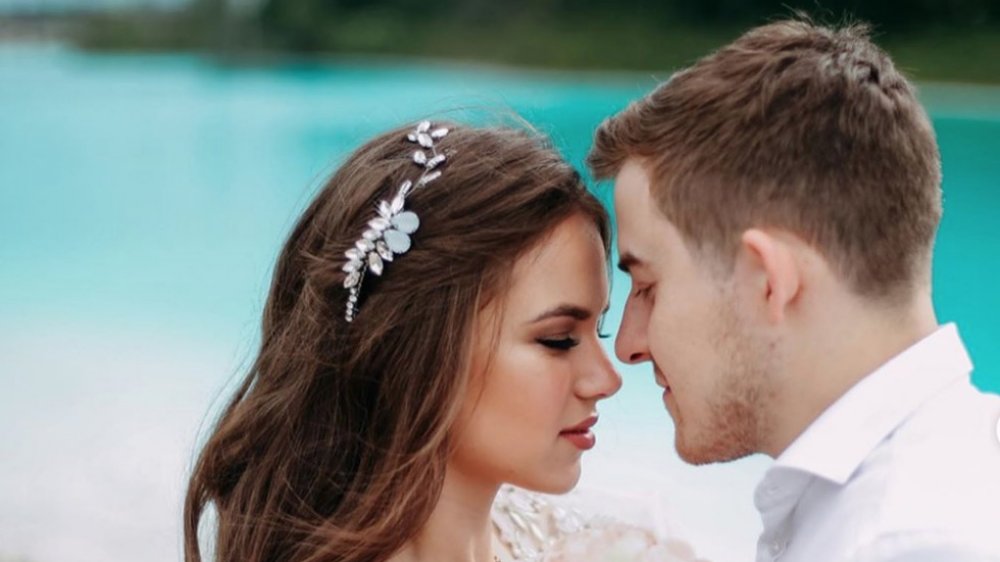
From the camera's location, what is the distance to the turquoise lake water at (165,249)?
267 inches

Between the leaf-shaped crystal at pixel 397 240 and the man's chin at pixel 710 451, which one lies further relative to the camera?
the leaf-shaped crystal at pixel 397 240

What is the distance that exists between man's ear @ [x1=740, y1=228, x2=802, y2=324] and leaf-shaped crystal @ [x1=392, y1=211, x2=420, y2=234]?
69cm

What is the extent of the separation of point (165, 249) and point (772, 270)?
38.3ft

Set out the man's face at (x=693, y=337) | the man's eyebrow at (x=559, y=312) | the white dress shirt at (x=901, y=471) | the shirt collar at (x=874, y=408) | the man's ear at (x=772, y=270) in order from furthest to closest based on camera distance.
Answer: the man's eyebrow at (x=559, y=312), the man's face at (x=693, y=337), the man's ear at (x=772, y=270), the shirt collar at (x=874, y=408), the white dress shirt at (x=901, y=471)

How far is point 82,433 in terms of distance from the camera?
25.8 feet

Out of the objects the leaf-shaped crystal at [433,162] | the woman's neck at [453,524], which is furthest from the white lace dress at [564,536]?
the leaf-shaped crystal at [433,162]

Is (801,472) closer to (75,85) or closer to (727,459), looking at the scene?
(727,459)

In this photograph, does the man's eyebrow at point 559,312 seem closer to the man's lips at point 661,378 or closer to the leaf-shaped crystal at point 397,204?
the man's lips at point 661,378

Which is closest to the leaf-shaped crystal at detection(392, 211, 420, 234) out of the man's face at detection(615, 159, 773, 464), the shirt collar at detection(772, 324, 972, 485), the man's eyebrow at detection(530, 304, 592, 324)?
the man's eyebrow at detection(530, 304, 592, 324)

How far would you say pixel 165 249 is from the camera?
13.3 m

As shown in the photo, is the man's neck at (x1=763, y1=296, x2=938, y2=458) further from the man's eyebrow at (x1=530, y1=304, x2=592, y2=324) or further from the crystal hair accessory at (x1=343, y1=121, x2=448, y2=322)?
the crystal hair accessory at (x1=343, y1=121, x2=448, y2=322)

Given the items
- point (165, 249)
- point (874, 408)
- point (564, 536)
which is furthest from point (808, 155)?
point (165, 249)

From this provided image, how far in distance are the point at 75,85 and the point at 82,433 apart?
23.4m

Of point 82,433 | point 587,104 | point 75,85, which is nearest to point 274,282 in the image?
point 82,433
